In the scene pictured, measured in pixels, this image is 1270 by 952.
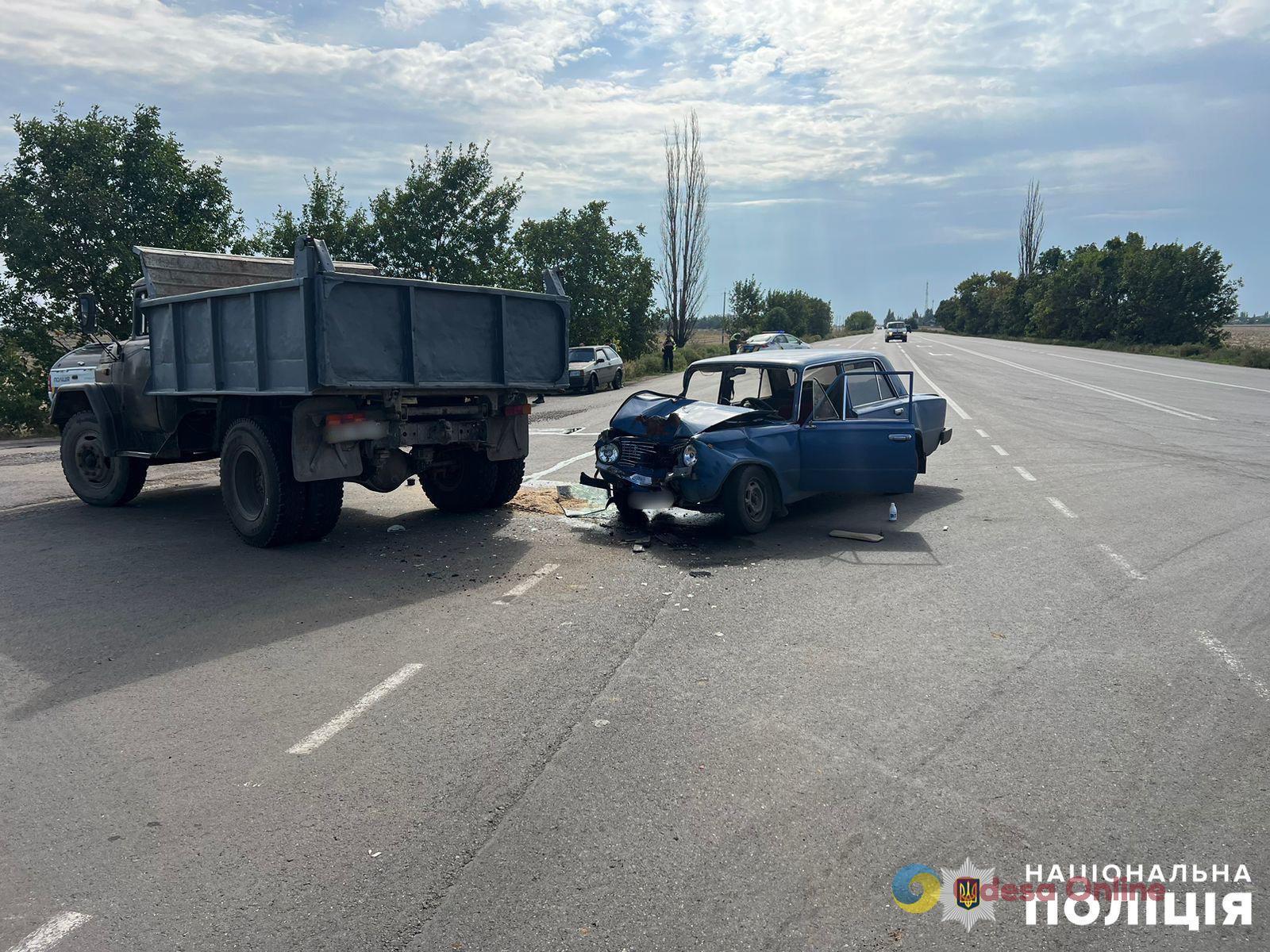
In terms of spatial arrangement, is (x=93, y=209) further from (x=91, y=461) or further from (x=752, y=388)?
(x=752, y=388)

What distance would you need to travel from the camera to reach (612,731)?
457 centimetres

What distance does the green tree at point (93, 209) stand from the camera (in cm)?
2105

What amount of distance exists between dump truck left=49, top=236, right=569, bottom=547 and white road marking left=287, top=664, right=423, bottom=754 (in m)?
3.28

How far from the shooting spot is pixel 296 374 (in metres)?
7.89

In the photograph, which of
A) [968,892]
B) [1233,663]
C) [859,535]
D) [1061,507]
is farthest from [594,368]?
[968,892]

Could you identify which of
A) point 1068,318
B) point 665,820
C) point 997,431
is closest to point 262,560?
point 665,820

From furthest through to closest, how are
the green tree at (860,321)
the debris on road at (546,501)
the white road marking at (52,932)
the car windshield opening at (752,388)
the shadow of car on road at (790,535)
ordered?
1. the green tree at (860,321)
2. the debris on road at (546,501)
3. the car windshield opening at (752,388)
4. the shadow of car on road at (790,535)
5. the white road marking at (52,932)

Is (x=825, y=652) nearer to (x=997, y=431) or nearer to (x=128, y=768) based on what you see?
(x=128, y=768)

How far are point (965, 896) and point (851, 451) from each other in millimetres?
6660

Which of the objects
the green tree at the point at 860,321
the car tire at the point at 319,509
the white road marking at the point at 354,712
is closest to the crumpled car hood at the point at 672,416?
the car tire at the point at 319,509

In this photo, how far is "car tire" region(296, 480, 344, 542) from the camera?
8695 mm

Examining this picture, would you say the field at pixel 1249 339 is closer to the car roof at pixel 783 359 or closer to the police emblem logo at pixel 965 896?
the car roof at pixel 783 359

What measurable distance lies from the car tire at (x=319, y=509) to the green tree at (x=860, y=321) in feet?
554

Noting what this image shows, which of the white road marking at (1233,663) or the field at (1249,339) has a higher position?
the field at (1249,339)
